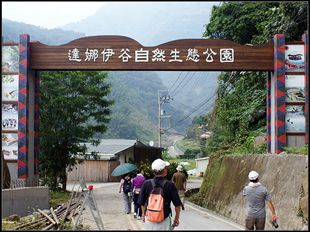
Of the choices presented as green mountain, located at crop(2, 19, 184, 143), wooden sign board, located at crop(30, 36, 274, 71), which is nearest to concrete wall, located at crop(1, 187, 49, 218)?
wooden sign board, located at crop(30, 36, 274, 71)

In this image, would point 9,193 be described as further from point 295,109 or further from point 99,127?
point 99,127

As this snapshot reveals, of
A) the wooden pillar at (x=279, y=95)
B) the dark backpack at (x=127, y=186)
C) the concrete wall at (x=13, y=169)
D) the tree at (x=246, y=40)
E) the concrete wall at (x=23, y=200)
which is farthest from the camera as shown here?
the tree at (x=246, y=40)

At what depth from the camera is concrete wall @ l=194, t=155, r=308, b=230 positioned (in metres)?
11.5

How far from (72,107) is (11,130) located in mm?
8804

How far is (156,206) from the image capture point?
259 inches

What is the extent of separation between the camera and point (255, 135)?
21.8m

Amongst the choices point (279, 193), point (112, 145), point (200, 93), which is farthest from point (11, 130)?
point (200, 93)

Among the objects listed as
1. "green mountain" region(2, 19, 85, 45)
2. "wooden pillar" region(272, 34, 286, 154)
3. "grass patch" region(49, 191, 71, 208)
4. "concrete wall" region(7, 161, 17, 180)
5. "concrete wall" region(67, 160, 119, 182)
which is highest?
"green mountain" region(2, 19, 85, 45)

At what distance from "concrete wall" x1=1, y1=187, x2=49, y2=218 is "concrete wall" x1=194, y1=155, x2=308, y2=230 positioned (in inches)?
236

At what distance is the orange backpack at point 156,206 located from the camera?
6.55 metres

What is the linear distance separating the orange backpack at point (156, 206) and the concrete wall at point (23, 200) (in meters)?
7.36

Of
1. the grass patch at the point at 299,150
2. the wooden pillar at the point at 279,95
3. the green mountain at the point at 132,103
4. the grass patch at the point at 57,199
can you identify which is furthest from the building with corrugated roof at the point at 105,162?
the grass patch at the point at 299,150

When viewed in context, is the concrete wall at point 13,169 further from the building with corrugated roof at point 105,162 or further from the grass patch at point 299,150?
the building with corrugated roof at point 105,162

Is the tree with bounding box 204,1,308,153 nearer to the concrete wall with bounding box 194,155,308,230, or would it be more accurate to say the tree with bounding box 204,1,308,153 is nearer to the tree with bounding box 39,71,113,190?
the concrete wall with bounding box 194,155,308,230
